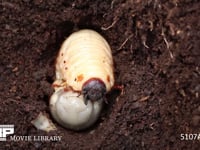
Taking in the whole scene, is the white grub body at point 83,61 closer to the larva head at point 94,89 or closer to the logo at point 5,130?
the larva head at point 94,89

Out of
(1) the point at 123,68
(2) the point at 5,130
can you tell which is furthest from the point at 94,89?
(2) the point at 5,130

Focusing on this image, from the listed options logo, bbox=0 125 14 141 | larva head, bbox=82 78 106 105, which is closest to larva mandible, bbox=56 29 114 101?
larva head, bbox=82 78 106 105

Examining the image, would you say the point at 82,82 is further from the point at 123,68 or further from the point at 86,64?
the point at 123,68

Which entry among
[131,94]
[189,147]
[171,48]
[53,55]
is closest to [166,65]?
[171,48]

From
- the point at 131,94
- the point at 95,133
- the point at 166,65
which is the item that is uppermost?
the point at 166,65

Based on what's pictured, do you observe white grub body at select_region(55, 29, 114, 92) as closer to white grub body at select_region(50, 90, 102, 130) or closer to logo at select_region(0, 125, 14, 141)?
white grub body at select_region(50, 90, 102, 130)

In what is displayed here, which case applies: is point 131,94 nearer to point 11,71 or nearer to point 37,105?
point 37,105
